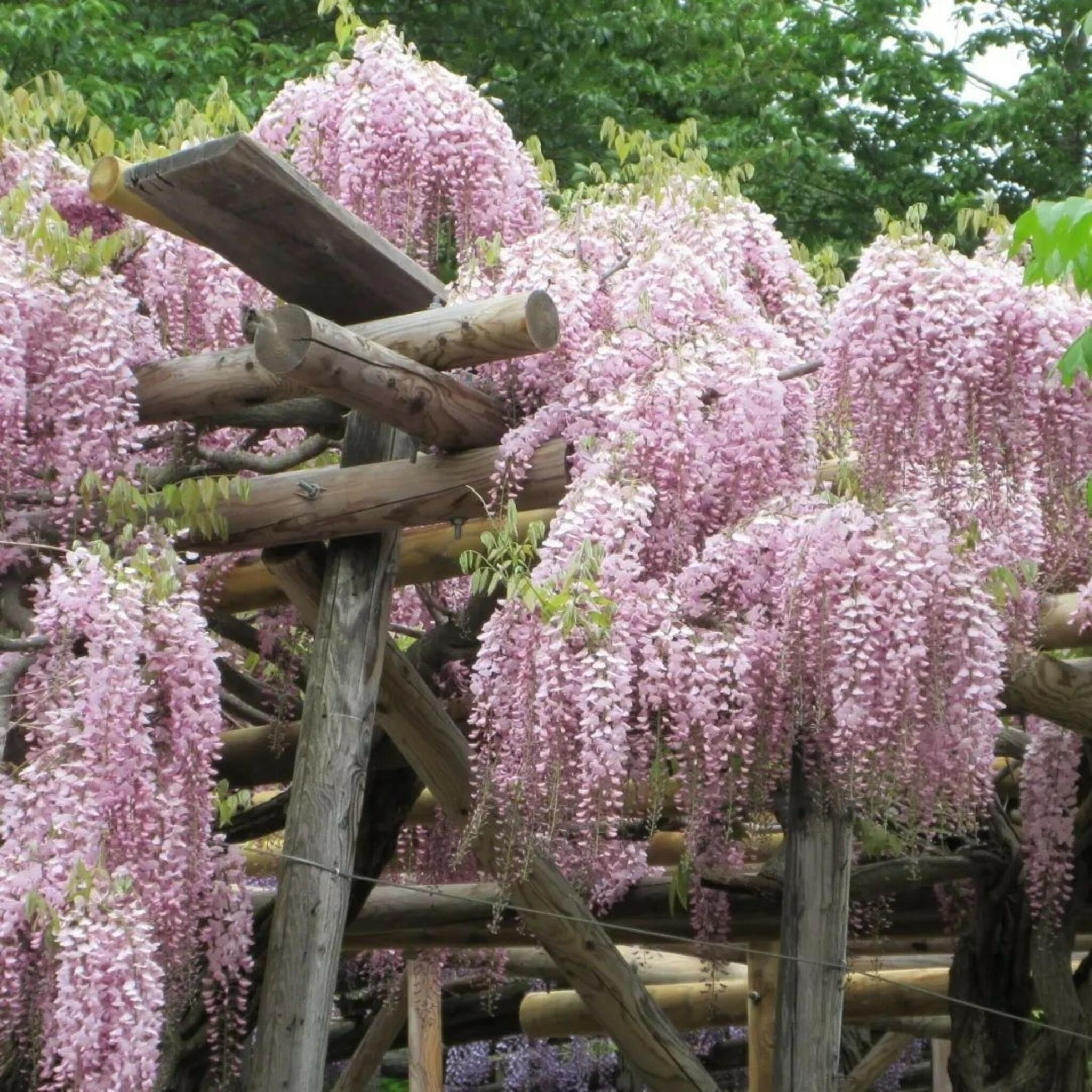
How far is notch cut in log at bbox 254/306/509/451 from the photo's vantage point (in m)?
3.86

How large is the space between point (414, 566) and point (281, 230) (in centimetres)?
129

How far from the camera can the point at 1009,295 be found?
14.4 feet

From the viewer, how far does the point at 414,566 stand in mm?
5152

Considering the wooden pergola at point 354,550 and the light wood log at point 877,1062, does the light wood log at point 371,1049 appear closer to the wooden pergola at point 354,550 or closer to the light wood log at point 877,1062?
the light wood log at point 877,1062

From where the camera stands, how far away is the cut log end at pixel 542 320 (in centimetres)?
399

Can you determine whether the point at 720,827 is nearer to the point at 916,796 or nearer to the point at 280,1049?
the point at 916,796

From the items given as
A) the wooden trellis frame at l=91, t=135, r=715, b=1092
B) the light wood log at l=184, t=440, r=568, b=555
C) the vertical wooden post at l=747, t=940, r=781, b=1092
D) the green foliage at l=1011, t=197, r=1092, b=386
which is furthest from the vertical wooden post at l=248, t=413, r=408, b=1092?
the vertical wooden post at l=747, t=940, r=781, b=1092

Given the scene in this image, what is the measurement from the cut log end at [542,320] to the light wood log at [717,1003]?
421cm

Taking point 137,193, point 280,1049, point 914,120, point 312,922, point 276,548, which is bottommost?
point 280,1049

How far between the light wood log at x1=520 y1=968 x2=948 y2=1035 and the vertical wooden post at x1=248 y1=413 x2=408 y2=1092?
340 centimetres

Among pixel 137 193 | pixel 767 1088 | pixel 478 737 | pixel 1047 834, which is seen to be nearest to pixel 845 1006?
pixel 767 1088

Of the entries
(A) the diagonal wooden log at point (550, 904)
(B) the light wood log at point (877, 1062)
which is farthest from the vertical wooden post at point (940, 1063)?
(A) the diagonal wooden log at point (550, 904)

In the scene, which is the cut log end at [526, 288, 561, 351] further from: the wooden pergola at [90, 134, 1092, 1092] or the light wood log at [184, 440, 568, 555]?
the light wood log at [184, 440, 568, 555]

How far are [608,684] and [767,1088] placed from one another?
3.60m
